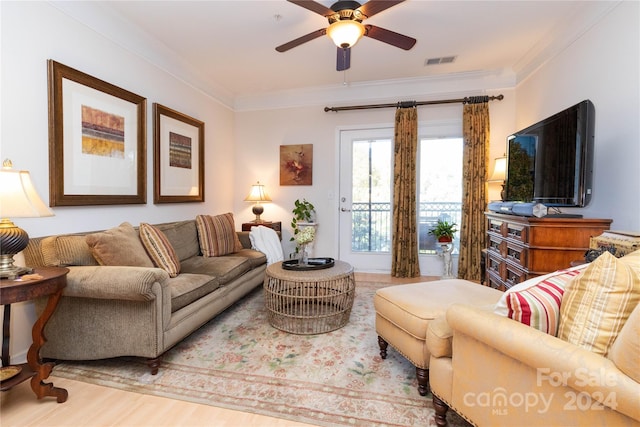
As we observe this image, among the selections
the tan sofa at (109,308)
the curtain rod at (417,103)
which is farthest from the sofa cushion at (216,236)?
the curtain rod at (417,103)

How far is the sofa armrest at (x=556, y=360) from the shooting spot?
0.77 meters

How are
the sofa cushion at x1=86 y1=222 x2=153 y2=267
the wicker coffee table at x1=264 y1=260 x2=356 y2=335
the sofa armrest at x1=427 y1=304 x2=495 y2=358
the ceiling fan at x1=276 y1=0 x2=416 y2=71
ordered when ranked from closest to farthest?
the sofa armrest at x1=427 y1=304 x2=495 y2=358
the sofa cushion at x1=86 y1=222 x2=153 y2=267
the ceiling fan at x1=276 y1=0 x2=416 y2=71
the wicker coffee table at x1=264 y1=260 x2=356 y2=335

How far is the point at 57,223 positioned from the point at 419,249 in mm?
3930

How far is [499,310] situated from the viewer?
1171 mm

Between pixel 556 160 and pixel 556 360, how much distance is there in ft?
6.65

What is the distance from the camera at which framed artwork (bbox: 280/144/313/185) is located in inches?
179

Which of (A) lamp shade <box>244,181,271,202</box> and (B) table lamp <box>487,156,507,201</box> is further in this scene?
(A) lamp shade <box>244,181,271,202</box>

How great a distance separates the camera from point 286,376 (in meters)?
1.83

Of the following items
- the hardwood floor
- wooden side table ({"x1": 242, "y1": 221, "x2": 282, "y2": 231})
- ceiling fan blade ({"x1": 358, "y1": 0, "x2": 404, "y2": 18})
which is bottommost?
the hardwood floor

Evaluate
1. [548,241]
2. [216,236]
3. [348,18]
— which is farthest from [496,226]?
[216,236]

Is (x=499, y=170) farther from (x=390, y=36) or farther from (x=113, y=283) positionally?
(x=113, y=283)

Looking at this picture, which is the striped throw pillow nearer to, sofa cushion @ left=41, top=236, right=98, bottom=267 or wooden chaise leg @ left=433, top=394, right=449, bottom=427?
wooden chaise leg @ left=433, top=394, right=449, bottom=427

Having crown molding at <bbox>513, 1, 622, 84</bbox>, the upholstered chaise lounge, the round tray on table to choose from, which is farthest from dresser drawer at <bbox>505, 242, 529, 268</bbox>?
crown molding at <bbox>513, 1, 622, 84</bbox>

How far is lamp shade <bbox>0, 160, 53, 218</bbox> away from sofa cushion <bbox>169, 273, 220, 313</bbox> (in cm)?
83
